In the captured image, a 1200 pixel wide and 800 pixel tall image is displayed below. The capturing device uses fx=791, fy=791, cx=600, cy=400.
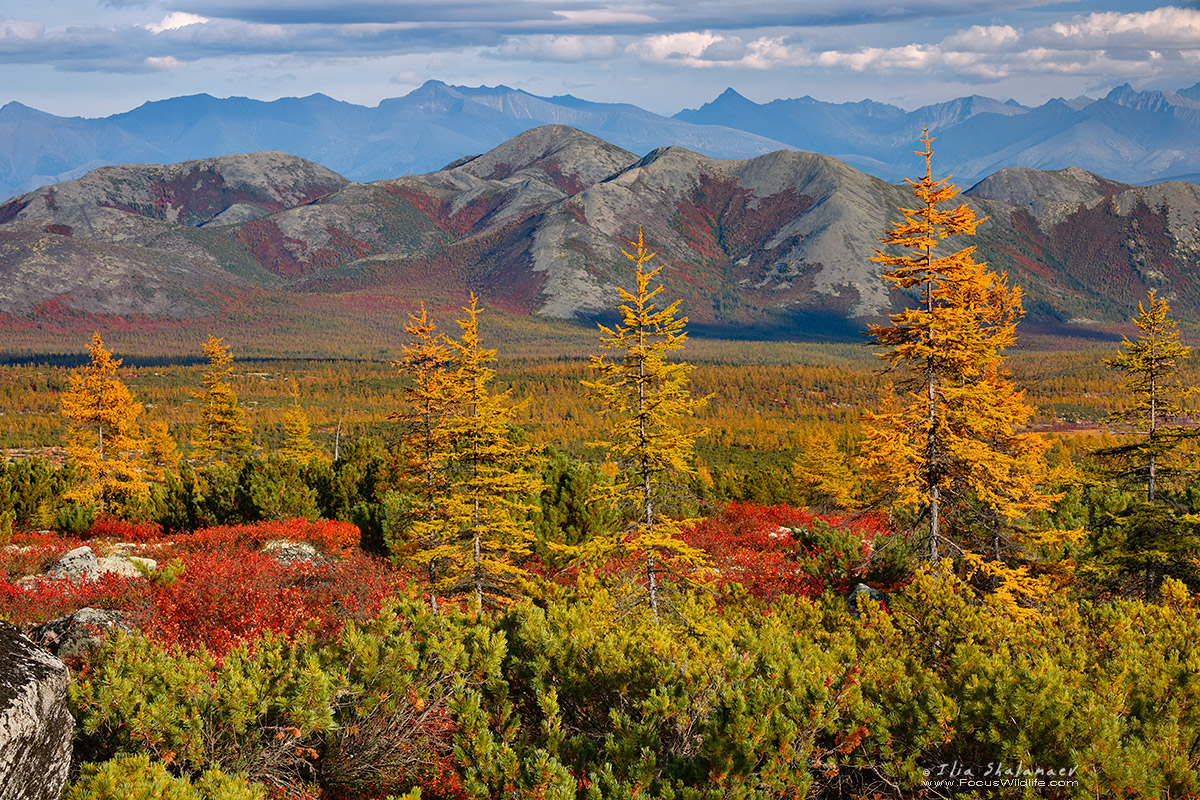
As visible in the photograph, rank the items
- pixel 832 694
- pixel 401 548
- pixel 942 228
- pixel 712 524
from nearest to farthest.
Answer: pixel 832 694 < pixel 942 228 < pixel 401 548 < pixel 712 524

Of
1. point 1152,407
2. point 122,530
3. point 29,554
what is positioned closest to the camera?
point 29,554

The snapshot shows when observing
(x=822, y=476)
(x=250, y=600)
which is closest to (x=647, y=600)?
(x=250, y=600)

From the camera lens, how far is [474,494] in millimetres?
20031

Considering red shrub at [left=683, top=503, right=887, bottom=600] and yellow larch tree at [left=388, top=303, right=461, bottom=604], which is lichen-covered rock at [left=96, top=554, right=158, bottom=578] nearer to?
yellow larch tree at [left=388, top=303, right=461, bottom=604]

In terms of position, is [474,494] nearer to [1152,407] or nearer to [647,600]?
[647,600]

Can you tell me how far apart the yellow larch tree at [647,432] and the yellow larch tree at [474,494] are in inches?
147

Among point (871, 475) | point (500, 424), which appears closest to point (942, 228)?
point (871, 475)

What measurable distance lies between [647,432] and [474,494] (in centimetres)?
535

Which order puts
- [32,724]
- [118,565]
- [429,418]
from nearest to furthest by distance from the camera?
[32,724], [118,565], [429,418]

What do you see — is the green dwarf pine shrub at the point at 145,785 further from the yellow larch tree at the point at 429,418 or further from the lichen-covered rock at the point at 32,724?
the yellow larch tree at the point at 429,418

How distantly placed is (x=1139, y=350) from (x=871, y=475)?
10.3 meters

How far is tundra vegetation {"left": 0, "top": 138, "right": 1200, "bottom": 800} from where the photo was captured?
6.52m

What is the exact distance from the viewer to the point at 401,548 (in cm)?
2161

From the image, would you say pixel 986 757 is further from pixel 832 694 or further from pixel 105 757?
pixel 105 757
